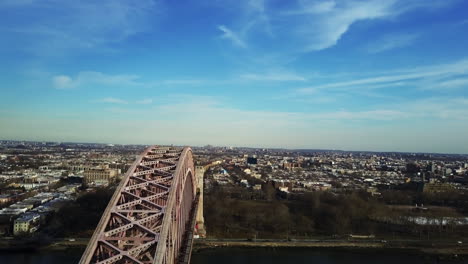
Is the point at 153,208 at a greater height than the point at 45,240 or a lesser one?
greater

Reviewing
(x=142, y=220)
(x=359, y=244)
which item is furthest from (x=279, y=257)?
(x=142, y=220)

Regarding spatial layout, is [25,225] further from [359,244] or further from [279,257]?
[359,244]

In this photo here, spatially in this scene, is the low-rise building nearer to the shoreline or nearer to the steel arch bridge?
the shoreline

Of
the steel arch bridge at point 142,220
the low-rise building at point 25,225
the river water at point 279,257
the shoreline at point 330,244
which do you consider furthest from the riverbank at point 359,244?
the steel arch bridge at point 142,220

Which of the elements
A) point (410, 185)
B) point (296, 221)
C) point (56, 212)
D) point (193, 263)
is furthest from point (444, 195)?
point (56, 212)

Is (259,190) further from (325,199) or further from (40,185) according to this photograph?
(40,185)

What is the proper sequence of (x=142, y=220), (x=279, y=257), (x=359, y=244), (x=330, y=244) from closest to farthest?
(x=142, y=220) → (x=279, y=257) → (x=330, y=244) → (x=359, y=244)
